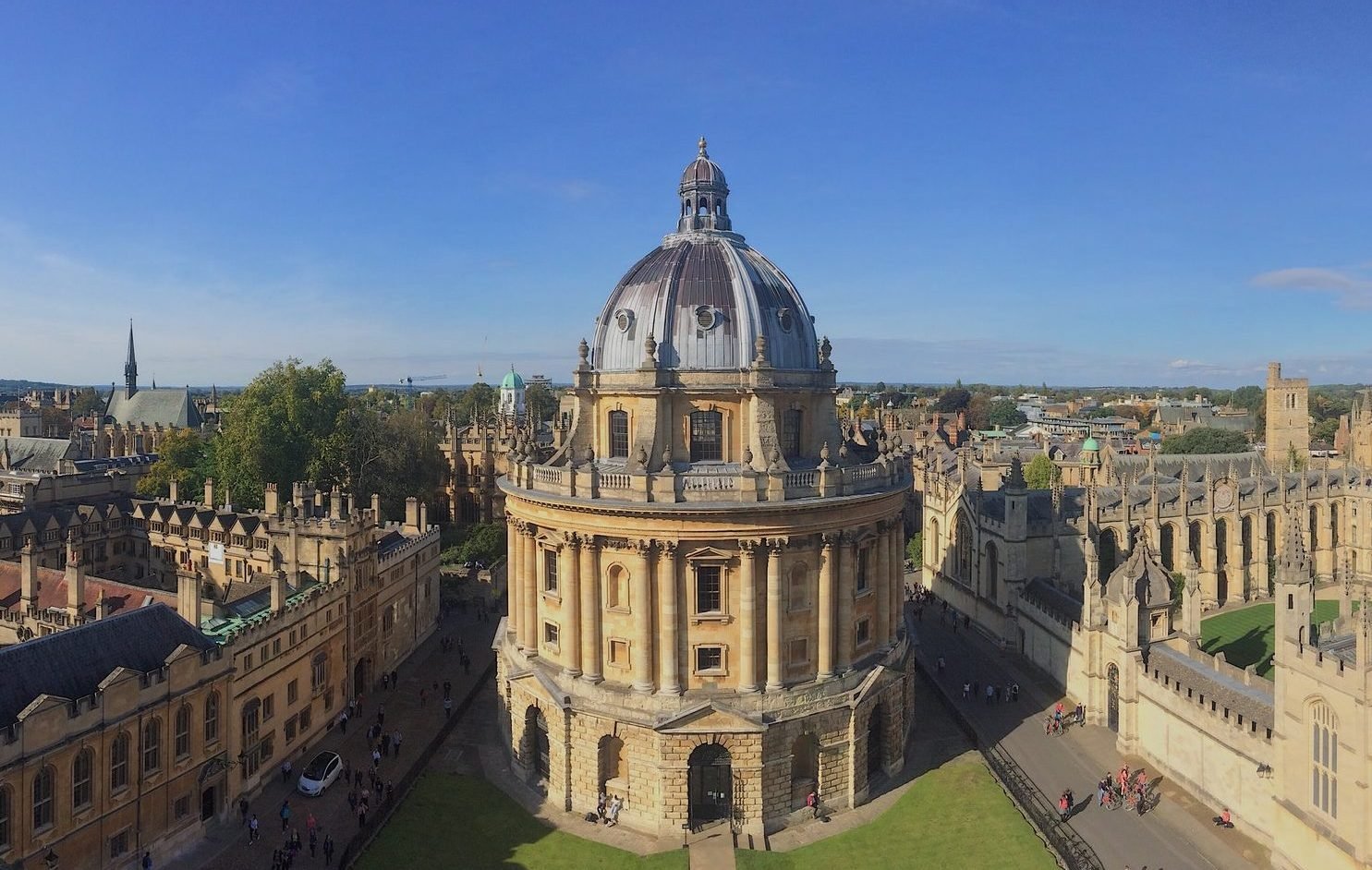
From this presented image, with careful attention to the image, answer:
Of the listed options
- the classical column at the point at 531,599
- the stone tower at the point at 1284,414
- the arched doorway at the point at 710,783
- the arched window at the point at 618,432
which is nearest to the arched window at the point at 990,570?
the arched doorway at the point at 710,783

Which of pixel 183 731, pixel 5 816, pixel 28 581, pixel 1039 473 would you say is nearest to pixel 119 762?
pixel 183 731

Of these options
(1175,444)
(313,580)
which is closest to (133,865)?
(313,580)

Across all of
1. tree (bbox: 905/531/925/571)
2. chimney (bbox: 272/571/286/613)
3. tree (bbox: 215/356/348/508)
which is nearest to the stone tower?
tree (bbox: 905/531/925/571)

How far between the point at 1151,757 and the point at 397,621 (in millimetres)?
38639

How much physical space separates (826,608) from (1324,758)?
629 inches

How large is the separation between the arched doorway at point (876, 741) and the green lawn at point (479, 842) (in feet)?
32.1

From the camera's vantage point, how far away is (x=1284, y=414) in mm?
101312

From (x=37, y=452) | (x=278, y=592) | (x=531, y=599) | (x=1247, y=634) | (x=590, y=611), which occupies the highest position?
(x=37, y=452)

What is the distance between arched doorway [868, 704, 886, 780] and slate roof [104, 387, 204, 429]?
4353 inches

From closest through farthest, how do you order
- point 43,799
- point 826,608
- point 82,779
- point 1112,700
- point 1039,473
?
point 43,799 < point 82,779 < point 826,608 < point 1112,700 < point 1039,473

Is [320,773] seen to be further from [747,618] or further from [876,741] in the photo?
[876,741]

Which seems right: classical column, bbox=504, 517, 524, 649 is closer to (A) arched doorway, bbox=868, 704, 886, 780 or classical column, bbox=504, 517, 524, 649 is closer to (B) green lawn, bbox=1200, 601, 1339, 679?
(A) arched doorway, bbox=868, 704, 886, 780

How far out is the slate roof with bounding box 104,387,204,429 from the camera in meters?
118

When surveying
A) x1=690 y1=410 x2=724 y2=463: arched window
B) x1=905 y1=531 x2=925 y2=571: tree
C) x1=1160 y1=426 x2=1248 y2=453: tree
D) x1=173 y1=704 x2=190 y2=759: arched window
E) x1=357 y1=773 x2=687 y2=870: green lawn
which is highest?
x1=690 y1=410 x2=724 y2=463: arched window
